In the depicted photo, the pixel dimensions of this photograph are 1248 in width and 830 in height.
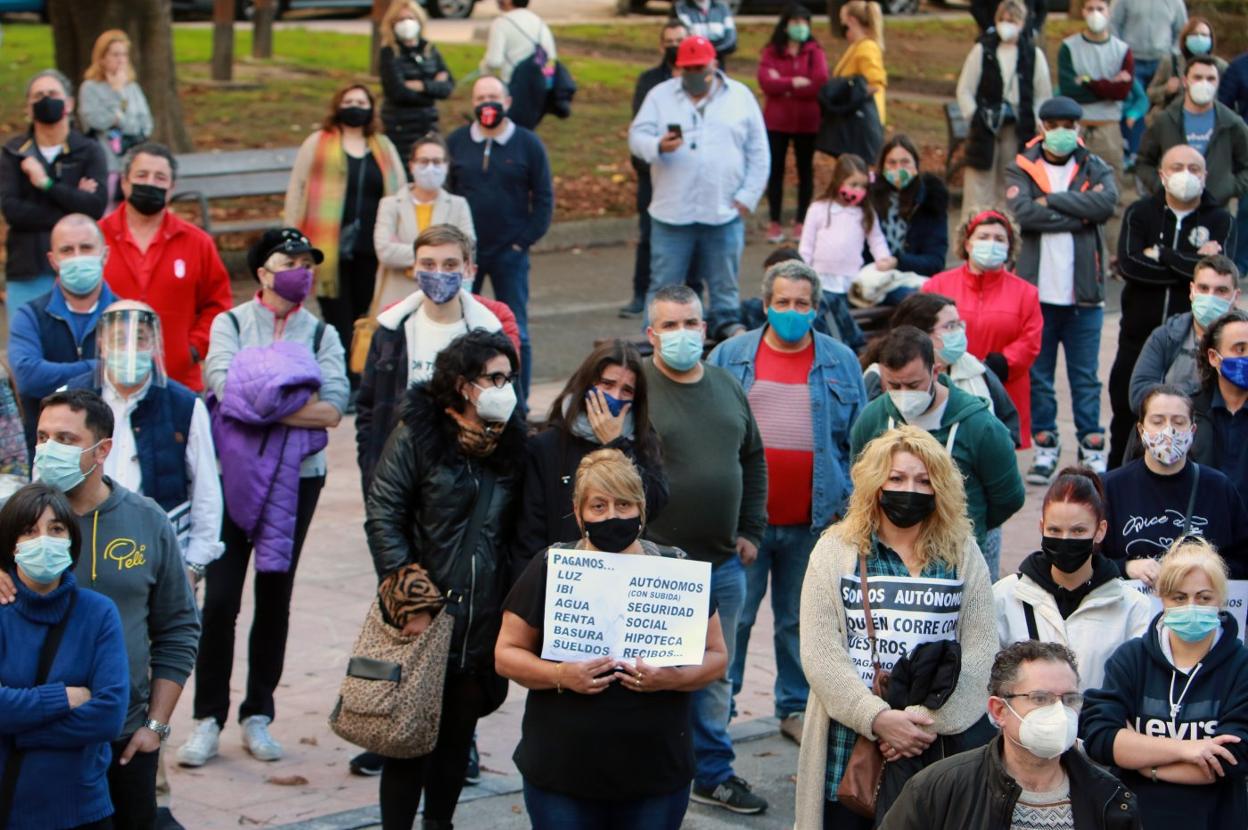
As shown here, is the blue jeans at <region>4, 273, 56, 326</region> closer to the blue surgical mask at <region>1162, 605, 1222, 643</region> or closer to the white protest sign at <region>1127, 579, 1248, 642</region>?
the white protest sign at <region>1127, 579, 1248, 642</region>

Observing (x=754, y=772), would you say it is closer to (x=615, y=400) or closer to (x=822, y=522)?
(x=822, y=522)

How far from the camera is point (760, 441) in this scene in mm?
7965

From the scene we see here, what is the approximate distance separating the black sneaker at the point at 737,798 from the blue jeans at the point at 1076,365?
4883 mm

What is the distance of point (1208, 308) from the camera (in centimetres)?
932

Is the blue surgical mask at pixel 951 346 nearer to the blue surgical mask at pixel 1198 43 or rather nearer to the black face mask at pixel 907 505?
the black face mask at pixel 907 505

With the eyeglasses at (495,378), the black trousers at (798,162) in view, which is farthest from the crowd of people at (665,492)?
the black trousers at (798,162)

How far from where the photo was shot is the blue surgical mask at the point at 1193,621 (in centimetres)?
623

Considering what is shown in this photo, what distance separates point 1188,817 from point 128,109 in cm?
962

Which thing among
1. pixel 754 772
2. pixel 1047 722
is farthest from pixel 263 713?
pixel 1047 722

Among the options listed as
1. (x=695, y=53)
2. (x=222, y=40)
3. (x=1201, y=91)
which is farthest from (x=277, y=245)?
(x=222, y=40)

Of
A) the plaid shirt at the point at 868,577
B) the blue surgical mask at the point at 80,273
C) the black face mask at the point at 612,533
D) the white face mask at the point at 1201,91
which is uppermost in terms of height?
the white face mask at the point at 1201,91

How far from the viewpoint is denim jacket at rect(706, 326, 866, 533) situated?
8.32 m

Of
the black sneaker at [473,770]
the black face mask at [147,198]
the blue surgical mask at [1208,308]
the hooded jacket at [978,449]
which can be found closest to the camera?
the hooded jacket at [978,449]

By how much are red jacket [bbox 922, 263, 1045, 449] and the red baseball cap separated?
304 centimetres
